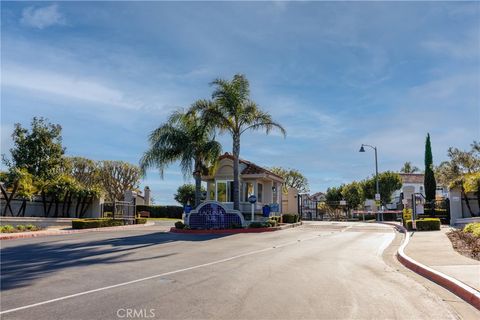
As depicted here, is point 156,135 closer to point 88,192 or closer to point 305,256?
point 88,192

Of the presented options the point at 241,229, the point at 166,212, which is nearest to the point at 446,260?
the point at 241,229

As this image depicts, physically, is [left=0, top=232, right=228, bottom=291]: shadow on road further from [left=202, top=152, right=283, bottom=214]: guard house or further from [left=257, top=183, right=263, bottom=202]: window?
[left=257, top=183, right=263, bottom=202]: window

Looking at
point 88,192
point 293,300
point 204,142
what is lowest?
point 293,300

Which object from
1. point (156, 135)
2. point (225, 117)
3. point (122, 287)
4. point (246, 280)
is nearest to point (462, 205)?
point (225, 117)

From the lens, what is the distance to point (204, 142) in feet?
96.4

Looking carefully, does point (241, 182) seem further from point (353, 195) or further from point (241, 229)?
point (353, 195)

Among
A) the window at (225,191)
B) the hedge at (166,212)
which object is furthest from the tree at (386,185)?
the window at (225,191)

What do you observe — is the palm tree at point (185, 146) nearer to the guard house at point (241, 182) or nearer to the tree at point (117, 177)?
the guard house at point (241, 182)

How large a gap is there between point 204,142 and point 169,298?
72.5 feet

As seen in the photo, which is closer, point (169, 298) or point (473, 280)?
point (169, 298)

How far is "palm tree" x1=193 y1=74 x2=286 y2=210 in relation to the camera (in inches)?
1136

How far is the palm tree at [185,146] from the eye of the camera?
2912 centimetres

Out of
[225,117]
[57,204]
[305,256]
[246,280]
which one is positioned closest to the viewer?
[246,280]

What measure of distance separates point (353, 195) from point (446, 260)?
2328 inches
